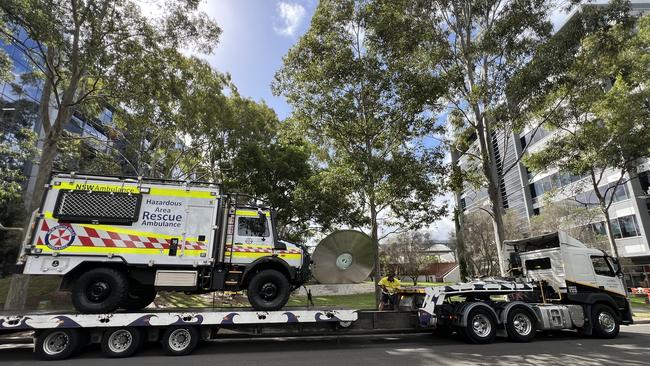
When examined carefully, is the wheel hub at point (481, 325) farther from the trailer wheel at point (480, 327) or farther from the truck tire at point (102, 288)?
the truck tire at point (102, 288)

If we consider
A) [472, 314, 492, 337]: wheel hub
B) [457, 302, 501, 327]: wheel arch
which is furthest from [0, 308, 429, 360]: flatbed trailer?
[472, 314, 492, 337]: wheel hub

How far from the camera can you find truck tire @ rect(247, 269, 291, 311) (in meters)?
8.73

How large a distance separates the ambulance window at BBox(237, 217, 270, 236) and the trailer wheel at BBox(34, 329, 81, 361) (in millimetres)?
4217

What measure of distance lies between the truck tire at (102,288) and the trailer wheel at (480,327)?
8941 mm

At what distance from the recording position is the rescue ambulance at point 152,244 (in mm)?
8078

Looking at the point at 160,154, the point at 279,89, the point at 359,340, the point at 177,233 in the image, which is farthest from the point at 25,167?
the point at 359,340

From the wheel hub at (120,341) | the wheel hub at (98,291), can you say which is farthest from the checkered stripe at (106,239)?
the wheel hub at (120,341)

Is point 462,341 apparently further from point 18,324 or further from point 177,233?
point 18,324

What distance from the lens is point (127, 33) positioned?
43.2ft

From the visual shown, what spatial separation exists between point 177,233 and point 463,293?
8137 millimetres

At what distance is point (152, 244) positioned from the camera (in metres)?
8.51

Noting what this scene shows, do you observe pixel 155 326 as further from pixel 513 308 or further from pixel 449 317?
pixel 513 308

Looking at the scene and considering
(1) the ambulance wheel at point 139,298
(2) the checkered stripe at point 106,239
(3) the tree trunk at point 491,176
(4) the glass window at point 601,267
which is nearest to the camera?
(2) the checkered stripe at point 106,239

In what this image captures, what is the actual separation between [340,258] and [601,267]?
29.5ft
